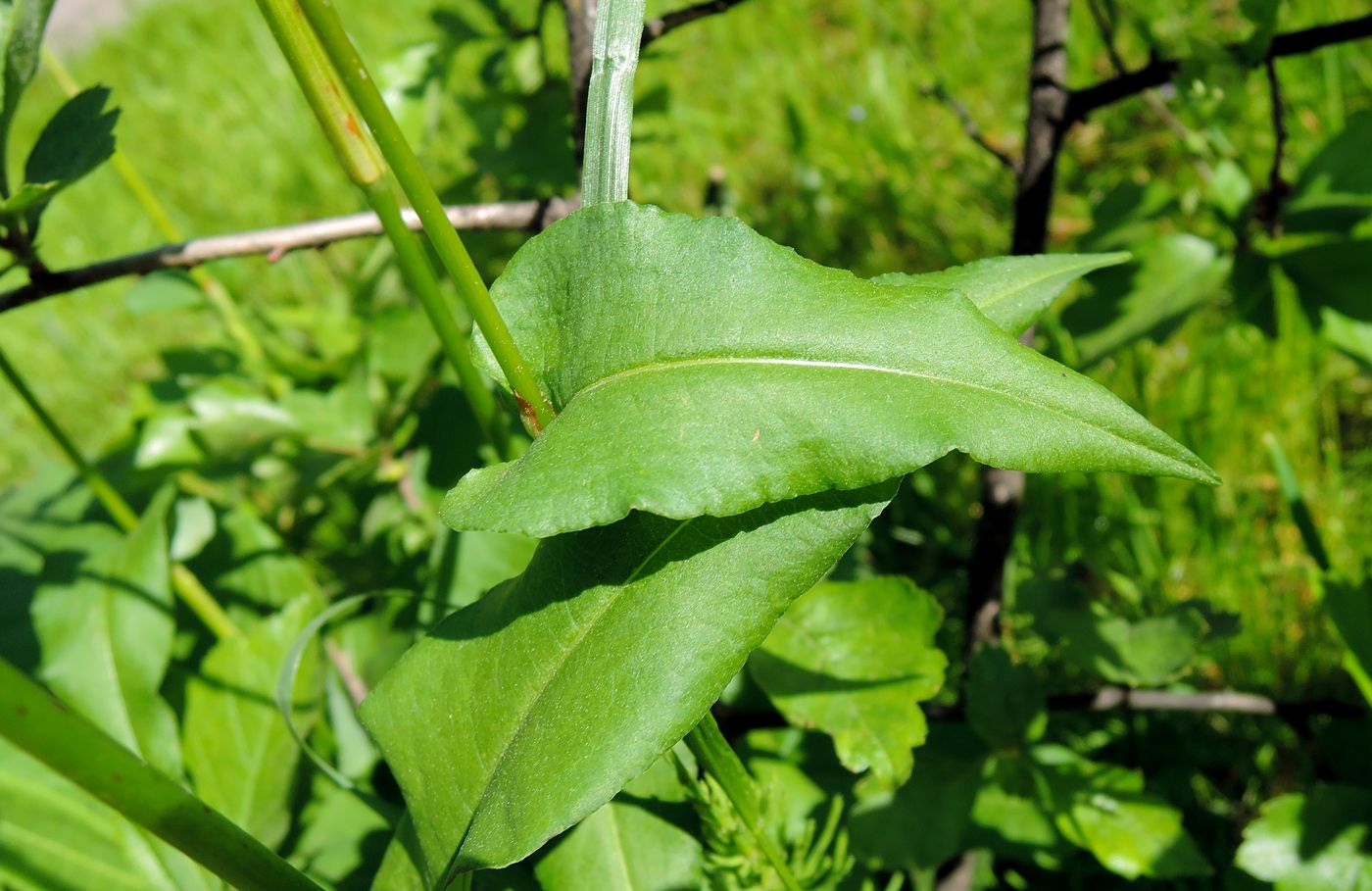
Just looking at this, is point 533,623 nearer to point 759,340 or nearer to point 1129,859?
point 759,340

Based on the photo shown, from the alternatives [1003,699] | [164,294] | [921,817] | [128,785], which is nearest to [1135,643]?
[1003,699]

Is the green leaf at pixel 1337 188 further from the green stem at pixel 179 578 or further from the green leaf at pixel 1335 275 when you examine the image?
the green stem at pixel 179 578

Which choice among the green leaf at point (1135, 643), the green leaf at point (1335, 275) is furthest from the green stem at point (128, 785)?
the green leaf at point (1335, 275)

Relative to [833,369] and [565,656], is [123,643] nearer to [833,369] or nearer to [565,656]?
[565,656]

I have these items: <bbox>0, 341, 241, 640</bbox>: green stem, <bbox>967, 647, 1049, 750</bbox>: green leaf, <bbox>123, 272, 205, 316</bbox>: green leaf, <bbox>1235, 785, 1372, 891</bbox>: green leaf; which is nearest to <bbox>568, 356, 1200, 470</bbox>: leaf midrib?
<bbox>967, 647, 1049, 750</bbox>: green leaf

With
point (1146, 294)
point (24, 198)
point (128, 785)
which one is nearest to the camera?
point (128, 785)

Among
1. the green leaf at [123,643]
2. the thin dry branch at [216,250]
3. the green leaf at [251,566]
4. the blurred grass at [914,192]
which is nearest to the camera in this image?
the thin dry branch at [216,250]

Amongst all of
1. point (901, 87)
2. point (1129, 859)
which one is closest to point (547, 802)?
point (1129, 859)
